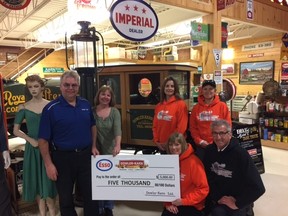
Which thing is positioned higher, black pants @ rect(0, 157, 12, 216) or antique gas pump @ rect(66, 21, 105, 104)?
antique gas pump @ rect(66, 21, 105, 104)

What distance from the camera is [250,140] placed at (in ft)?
13.3

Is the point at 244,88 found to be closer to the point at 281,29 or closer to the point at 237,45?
the point at 237,45

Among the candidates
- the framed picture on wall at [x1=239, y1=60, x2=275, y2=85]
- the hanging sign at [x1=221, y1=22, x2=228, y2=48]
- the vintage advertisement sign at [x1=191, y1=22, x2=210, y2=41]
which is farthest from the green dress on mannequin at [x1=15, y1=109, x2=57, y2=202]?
the framed picture on wall at [x1=239, y1=60, x2=275, y2=85]

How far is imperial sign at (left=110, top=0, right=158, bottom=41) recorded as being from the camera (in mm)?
3182

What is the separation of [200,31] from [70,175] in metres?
3.66

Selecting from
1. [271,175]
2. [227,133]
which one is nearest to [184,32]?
[271,175]

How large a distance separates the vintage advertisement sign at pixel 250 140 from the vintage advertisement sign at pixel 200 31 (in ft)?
5.95

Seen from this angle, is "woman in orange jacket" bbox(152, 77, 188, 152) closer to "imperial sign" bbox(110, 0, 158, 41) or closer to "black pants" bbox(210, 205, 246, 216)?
"imperial sign" bbox(110, 0, 158, 41)

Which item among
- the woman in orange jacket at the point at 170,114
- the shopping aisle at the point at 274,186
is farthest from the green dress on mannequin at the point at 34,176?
the shopping aisle at the point at 274,186

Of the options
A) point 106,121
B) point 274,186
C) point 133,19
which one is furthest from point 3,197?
point 274,186

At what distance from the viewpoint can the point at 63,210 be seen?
91.3 inches

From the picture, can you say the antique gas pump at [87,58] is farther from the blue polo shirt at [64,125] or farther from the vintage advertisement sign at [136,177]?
the vintage advertisement sign at [136,177]

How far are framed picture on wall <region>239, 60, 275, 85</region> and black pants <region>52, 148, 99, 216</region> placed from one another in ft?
27.5

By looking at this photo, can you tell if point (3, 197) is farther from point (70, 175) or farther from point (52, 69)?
point (52, 69)
